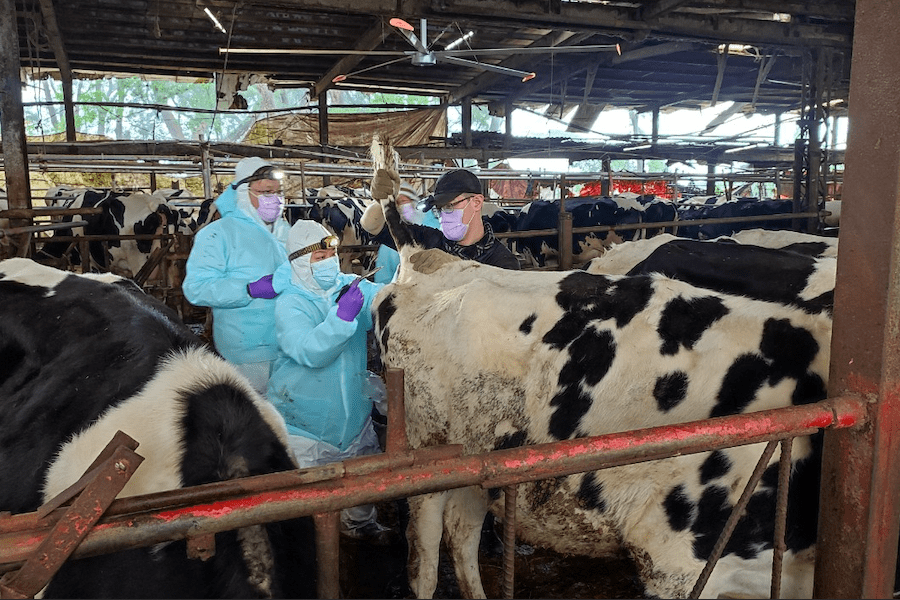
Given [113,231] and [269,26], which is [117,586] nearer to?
[269,26]

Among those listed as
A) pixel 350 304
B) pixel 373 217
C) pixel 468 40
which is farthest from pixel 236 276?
pixel 468 40

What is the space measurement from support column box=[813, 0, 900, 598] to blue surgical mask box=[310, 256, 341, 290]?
2.74 metres

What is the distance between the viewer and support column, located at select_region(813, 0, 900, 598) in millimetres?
1419

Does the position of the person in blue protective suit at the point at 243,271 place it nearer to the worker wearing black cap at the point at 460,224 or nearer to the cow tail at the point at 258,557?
the worker wearing black cap at the point at 460,224

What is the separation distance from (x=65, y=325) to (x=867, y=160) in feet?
9.42

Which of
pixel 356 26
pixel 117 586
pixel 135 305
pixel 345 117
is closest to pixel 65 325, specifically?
pixel 135 305

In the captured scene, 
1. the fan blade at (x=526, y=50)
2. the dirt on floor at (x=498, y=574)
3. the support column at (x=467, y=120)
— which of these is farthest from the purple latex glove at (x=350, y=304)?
the support column at (x=467, y=120)

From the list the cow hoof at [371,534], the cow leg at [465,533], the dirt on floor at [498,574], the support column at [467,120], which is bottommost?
the dirt on floor at [498,574]

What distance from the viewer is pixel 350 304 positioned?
10.6ft

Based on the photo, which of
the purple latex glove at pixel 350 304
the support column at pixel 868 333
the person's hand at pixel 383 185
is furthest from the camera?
the person's hand at pixel 383 185

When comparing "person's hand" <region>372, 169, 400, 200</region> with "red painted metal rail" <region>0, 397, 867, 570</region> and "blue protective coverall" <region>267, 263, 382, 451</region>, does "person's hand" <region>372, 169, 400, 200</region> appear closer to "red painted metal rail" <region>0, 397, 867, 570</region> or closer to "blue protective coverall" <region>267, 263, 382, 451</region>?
"blue protective coverall" <region>267, 263, 382, 451</region>

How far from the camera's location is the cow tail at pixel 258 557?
5.44 feet

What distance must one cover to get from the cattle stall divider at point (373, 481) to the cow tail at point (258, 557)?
16.4 inches

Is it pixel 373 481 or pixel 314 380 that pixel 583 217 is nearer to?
pixel 314 380
